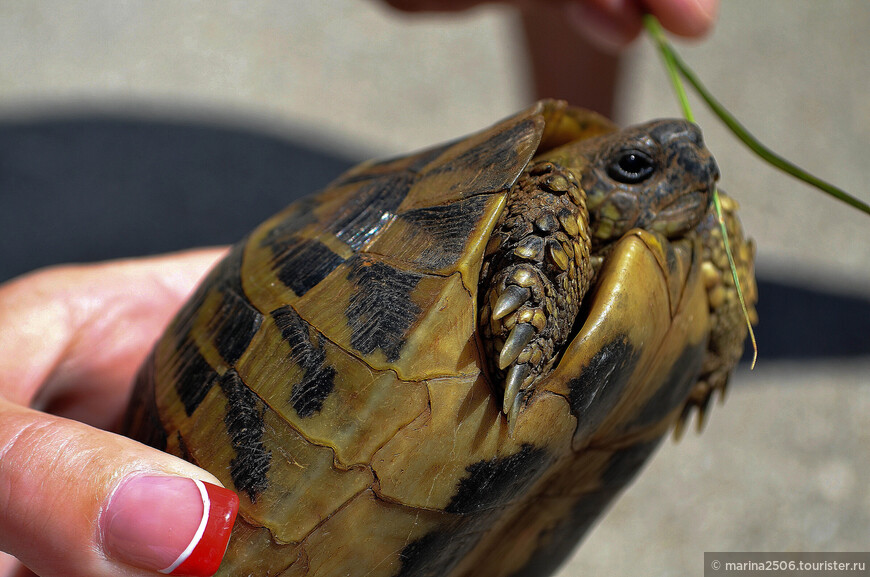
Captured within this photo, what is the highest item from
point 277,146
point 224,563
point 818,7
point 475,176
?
point 475,176

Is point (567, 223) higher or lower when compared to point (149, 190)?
higher

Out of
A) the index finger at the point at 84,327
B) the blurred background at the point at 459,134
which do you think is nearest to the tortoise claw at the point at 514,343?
the index finger at the point at 84,327

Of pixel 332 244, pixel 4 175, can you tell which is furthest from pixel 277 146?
pixel 332 244

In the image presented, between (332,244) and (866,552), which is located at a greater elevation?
(332,244)

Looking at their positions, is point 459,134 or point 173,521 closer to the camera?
point 173,521

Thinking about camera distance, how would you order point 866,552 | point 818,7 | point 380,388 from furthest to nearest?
point 818,7 < point 866,552 < point 380,388

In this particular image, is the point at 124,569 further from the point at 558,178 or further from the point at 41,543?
the point at 558,178

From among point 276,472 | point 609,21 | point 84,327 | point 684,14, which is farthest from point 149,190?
point 276,472

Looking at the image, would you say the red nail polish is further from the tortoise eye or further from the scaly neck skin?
the tortoise eye

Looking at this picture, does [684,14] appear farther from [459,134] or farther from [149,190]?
[149,190]
